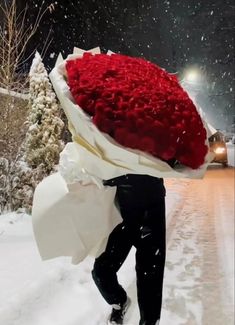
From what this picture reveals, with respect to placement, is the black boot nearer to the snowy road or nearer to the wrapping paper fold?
the snowy road

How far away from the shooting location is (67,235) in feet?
6.63

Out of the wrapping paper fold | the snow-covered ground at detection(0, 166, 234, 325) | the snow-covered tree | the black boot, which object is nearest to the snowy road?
the snow-covered ground at detection(0, 166, 234, 325)

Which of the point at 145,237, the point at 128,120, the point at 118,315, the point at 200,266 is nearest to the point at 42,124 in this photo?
the point at 200,266

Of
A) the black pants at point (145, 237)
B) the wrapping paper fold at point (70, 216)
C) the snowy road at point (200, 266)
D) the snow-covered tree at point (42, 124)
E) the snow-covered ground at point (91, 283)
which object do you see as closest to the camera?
the wrapping paper fold at point (70, 216)

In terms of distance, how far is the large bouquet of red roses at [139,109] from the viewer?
168cm

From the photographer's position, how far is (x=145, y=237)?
215 centimetres

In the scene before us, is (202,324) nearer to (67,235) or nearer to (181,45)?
(67,235)

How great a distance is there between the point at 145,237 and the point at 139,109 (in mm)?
767

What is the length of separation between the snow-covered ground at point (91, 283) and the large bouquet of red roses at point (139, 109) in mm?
1382

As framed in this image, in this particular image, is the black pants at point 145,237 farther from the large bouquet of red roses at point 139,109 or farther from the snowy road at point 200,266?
the snowy road at point 200,266

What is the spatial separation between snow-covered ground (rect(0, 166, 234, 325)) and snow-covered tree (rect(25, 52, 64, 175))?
0.89 meters

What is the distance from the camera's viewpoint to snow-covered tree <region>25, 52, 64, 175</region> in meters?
5.59

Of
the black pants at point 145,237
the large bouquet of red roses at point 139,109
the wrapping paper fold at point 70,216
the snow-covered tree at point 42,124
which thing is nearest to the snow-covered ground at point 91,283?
the black pants at point 145,237

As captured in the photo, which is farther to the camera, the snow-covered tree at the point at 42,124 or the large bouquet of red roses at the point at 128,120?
the snow-covered tree at the point at 42,124
